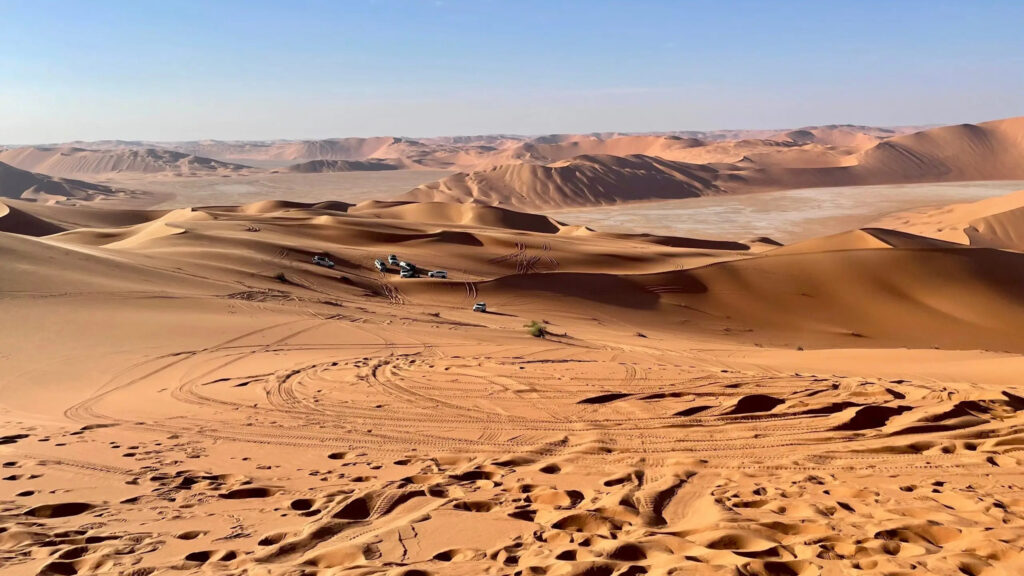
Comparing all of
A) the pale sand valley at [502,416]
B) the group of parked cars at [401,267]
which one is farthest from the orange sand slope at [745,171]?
the pale sand valley at [502,416]

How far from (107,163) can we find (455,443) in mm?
139424

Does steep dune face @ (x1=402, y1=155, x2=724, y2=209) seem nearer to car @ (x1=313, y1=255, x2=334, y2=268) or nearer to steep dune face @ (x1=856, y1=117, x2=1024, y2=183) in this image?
steep dune face @ (x1=856, y1=117, x2=1024, y2=183)

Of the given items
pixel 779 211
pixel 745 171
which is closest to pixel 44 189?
pixel 779 211

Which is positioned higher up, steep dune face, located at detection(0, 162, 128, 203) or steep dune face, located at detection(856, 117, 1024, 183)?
steep dune face, located at detection(856, 117, 1024, 183)

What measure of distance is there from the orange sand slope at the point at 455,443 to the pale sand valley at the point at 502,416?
32mm

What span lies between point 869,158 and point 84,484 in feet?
355

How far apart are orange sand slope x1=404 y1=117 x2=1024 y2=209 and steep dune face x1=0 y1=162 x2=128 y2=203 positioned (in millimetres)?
33463

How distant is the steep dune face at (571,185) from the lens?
245 ft

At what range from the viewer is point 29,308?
12.4 metres

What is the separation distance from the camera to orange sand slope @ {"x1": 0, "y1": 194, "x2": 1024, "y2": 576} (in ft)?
13.7

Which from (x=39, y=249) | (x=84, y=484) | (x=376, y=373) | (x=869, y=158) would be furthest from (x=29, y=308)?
(x=869, y=158)

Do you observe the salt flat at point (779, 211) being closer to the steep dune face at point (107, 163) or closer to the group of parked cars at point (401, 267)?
the group of parked cars at point (401, 267)

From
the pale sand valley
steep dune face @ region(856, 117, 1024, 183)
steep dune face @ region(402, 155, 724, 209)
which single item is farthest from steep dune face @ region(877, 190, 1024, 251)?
steep dune face @ region(856, 117, 1024, 183)

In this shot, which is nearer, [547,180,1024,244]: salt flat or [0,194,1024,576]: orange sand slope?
[0,194,1024,576]: orange sand slope
